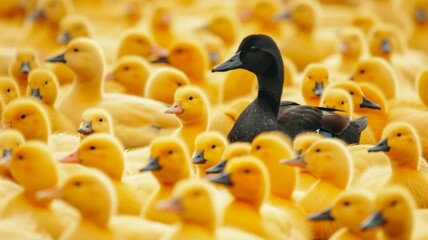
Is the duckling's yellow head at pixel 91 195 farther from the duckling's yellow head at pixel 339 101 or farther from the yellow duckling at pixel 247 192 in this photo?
the duckling's yellow head at pixel 339 101

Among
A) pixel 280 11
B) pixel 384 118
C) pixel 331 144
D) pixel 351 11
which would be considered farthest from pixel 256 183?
pixel 351 11

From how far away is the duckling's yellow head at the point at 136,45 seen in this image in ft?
44.1

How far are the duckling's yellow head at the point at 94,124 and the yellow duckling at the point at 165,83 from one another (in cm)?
196

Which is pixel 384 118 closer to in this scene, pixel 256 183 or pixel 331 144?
pixel 331 144

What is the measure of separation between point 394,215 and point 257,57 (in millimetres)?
2629

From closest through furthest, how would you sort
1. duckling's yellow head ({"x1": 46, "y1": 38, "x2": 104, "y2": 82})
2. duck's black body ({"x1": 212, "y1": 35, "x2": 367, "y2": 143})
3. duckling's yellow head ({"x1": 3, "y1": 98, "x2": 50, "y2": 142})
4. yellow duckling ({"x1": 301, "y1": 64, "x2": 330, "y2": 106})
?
duckling's yellow head ({"x1": 3, "y1": 98, "x2": 50, "y2": 142})
duck's black body ({"x1": 212, "y1": 35, "x2": 367, "y2": 143})
yellow duckling ({"x1": 301, "y1": 64, "x2": 330, "y2": 106})
duckling's yellow head ({"x1": 46, "y1": 38, "x2": 104, "y2": 82})

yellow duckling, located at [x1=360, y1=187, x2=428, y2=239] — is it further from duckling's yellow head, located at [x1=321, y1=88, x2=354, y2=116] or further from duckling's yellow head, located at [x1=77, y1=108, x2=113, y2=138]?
duckling's yellow head, located at [x1=321, y1=88, x2=354, y2=116]

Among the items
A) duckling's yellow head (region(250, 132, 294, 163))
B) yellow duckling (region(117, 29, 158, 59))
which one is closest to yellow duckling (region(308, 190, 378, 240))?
duckling's yellow head (region(250, 132, 294, 163))

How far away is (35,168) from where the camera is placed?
7.84 metres

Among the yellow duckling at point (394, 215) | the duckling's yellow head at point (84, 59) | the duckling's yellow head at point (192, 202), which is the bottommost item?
the yellow duckling at point (394, 215)

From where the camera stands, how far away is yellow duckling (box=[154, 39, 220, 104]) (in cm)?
1255

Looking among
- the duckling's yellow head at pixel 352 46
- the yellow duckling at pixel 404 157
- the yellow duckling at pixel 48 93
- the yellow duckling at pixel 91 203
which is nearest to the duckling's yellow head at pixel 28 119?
the yellow duckling at pixel 48 93

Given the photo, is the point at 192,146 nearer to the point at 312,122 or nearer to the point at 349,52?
the point at 312,122

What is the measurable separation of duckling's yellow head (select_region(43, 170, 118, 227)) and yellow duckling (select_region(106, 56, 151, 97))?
4740mm
